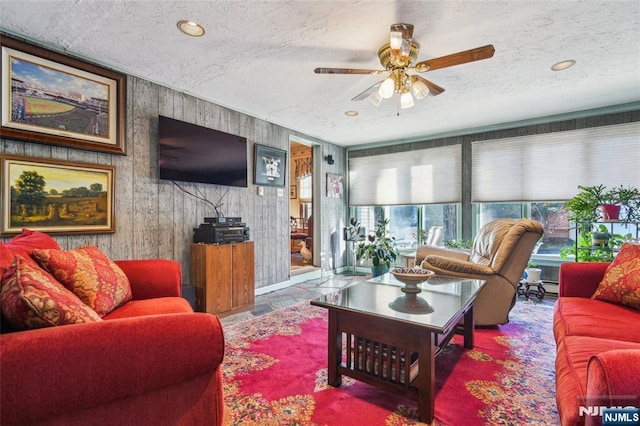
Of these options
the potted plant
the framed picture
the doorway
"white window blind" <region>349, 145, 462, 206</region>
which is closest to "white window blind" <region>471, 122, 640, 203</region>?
"white window blind" <region>349, 145, 462, 206</region>

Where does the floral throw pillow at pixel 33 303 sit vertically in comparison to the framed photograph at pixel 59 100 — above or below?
below

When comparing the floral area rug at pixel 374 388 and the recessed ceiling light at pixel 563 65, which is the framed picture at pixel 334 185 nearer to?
the floral area rug at pixel 374 388

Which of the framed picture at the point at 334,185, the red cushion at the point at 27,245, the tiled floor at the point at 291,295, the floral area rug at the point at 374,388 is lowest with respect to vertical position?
the tiled floor at the point at 291,295

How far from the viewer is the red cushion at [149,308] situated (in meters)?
1.62

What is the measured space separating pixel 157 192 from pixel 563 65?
400 cm

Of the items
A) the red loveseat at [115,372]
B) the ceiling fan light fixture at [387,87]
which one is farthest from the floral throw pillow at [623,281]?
the red loveseat at [115,372]

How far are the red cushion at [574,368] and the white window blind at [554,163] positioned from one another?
3.29 m

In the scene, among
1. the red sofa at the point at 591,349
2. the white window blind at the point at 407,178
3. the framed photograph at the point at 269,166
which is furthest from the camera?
the white window blind at the point at 407,178

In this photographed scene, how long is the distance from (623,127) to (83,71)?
5745 mm

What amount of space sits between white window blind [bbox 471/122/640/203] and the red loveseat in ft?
14.9

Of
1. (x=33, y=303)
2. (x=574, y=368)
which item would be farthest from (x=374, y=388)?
(x=33, y=303)

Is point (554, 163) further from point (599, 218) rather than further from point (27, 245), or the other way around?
point (27, 245)

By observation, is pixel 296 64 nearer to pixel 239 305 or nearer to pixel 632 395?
pixel 239 305

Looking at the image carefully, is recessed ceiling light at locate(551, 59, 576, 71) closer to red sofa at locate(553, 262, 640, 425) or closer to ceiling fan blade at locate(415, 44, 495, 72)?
ceiling fan blade at locate(415, 44, 495, 72)
